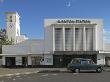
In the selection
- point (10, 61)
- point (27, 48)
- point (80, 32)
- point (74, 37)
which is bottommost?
point (10, 61)

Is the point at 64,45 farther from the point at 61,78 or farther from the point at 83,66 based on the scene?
the point at 61,78

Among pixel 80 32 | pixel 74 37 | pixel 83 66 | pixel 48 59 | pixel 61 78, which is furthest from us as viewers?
pixel 48 59

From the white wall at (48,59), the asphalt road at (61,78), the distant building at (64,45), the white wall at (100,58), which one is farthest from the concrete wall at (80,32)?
the asphalt road at (61,78)

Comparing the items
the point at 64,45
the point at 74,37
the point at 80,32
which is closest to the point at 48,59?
the point at 64,45

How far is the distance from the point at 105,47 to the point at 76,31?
20.7 feet

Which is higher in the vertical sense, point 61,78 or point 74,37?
point 74,37

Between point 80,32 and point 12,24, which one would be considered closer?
point 80,32

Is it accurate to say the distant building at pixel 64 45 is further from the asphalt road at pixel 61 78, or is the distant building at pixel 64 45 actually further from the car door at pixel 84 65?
the asphalt road at pixel 61 78

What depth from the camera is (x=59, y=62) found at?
2564 inches

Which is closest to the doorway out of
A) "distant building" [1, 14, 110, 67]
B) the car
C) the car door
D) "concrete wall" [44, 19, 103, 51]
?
"distant building" [1, 14, 110, 67]

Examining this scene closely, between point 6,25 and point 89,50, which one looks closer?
point 89,50

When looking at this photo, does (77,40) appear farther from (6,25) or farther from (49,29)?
(6,25)

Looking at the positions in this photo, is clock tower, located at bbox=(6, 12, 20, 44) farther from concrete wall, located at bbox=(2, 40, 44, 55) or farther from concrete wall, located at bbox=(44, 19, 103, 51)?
concrete wall, located at bbox=(44, 19, 103, 51)

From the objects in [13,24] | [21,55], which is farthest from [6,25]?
[21,55]
